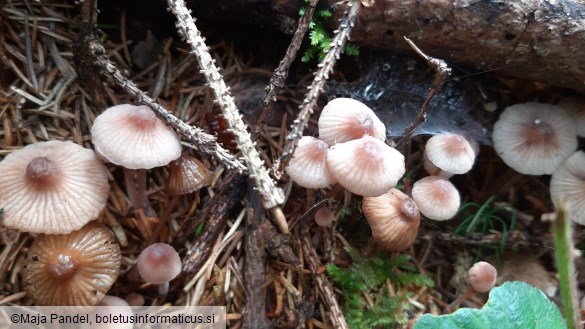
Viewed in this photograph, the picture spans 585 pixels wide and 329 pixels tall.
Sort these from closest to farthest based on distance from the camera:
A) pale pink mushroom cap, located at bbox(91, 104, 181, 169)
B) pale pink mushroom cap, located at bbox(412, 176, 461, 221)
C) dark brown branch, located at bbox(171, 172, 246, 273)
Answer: pale pink mushroom cap, located at bbox(91, 104, 181, 169), dark brown branch, located at bbox(171, 172, 246, 273), pale pink mushroom cap, located at bbox(412, 176, 461, 221)

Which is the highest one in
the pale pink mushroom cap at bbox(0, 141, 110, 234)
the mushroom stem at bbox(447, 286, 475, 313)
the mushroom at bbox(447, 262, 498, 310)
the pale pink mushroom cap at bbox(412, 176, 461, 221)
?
the pale pink mushroom cap at bbox(0, 141, 110, 234)

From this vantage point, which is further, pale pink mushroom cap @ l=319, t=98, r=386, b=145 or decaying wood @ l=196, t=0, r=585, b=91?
decaying wood @ l=196, t=0, r=585, b=91

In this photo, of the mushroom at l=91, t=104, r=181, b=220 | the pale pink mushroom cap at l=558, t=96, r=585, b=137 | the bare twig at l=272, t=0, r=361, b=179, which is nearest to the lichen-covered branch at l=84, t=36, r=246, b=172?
the mushroom at l=91, t=104, r=181, b=220

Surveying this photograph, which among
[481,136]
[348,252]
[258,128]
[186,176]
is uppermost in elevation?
[258,128]

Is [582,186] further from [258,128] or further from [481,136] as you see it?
[258,128]

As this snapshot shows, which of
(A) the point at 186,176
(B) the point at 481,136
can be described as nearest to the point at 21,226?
(A) the point at 186,176

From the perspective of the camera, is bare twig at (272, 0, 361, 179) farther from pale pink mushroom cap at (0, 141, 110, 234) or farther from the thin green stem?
the thin green stem
